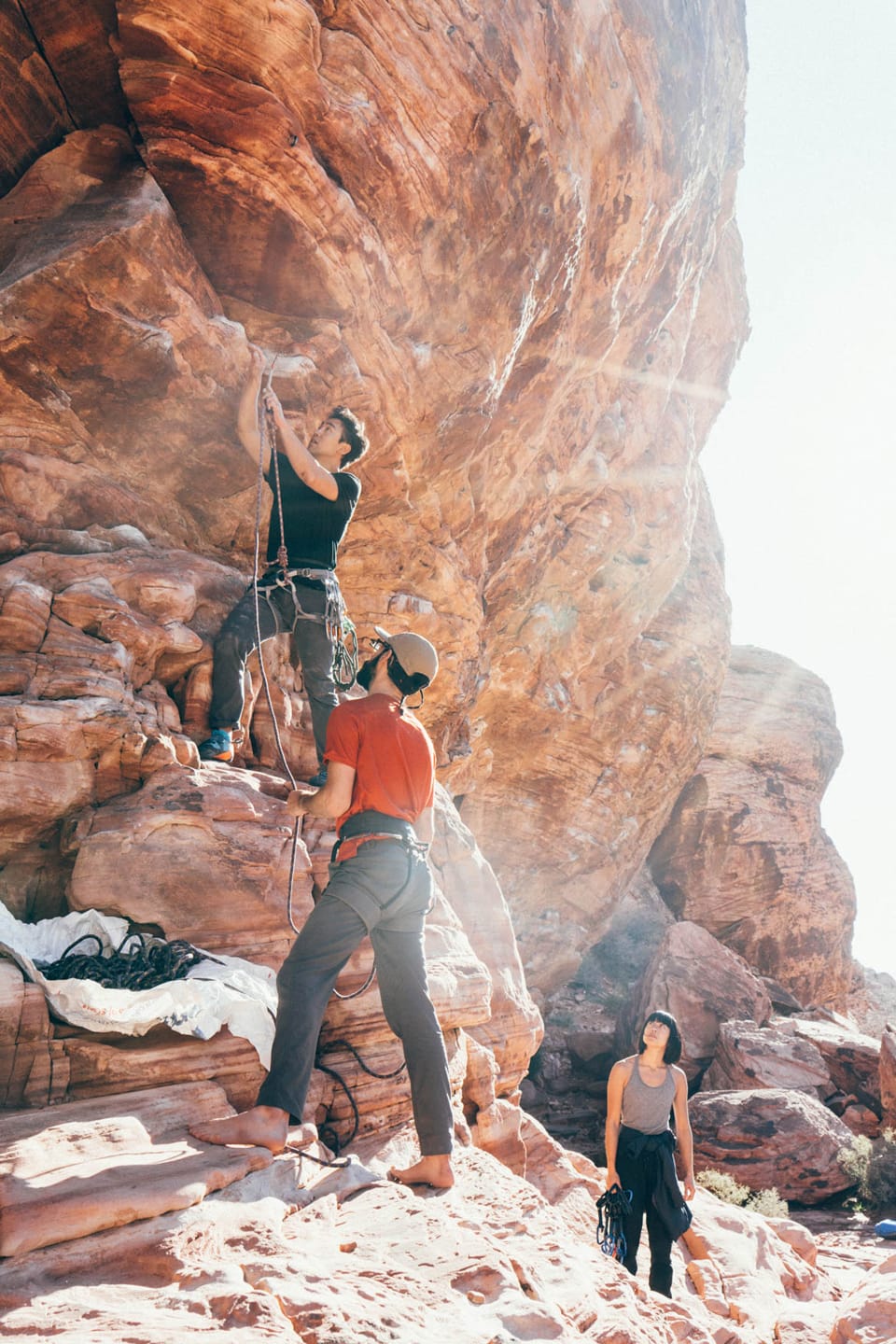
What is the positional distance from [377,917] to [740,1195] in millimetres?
11303

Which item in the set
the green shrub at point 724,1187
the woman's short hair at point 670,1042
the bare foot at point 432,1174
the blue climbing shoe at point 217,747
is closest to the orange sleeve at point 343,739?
the bare foot at point 432,1174

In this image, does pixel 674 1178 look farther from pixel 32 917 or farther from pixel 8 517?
pixel 8 517

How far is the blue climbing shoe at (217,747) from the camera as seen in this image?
6395 mm

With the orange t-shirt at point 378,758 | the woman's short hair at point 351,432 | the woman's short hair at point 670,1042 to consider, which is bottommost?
the woman's short hair at point 670,1042

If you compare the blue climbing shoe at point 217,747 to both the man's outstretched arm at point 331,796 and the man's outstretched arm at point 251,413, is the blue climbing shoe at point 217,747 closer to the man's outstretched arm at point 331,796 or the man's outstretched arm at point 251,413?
the man's outstretched arm at point 251,413

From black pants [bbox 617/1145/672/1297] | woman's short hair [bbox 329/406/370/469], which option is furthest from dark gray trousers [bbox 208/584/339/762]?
black pants [bbox 617/1145/672/1297]

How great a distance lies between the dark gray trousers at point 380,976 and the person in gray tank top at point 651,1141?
83.9 inches

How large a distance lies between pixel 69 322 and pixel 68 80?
79.4 inches

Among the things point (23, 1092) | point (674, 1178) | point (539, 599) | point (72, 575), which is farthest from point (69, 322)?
point (539, 599)

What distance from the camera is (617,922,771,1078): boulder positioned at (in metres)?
18.7

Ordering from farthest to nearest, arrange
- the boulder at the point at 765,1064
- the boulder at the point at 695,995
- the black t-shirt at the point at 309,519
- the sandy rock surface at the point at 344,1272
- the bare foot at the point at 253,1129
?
the boulder at the point at 695,995, the boulder at the point at 765,1064, the black t-shirt at the point at 309,519, the bare foot at the point at 253,1129, the sandy rock surface at the point at 344,1272

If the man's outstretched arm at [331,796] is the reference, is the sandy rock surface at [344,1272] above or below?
below

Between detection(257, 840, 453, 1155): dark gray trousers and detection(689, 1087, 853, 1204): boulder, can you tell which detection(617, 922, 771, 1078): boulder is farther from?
detection(257, 840, 453, 1155): dark gray trousers

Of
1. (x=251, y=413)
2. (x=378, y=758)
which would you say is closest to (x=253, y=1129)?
(x=378, y=758)
